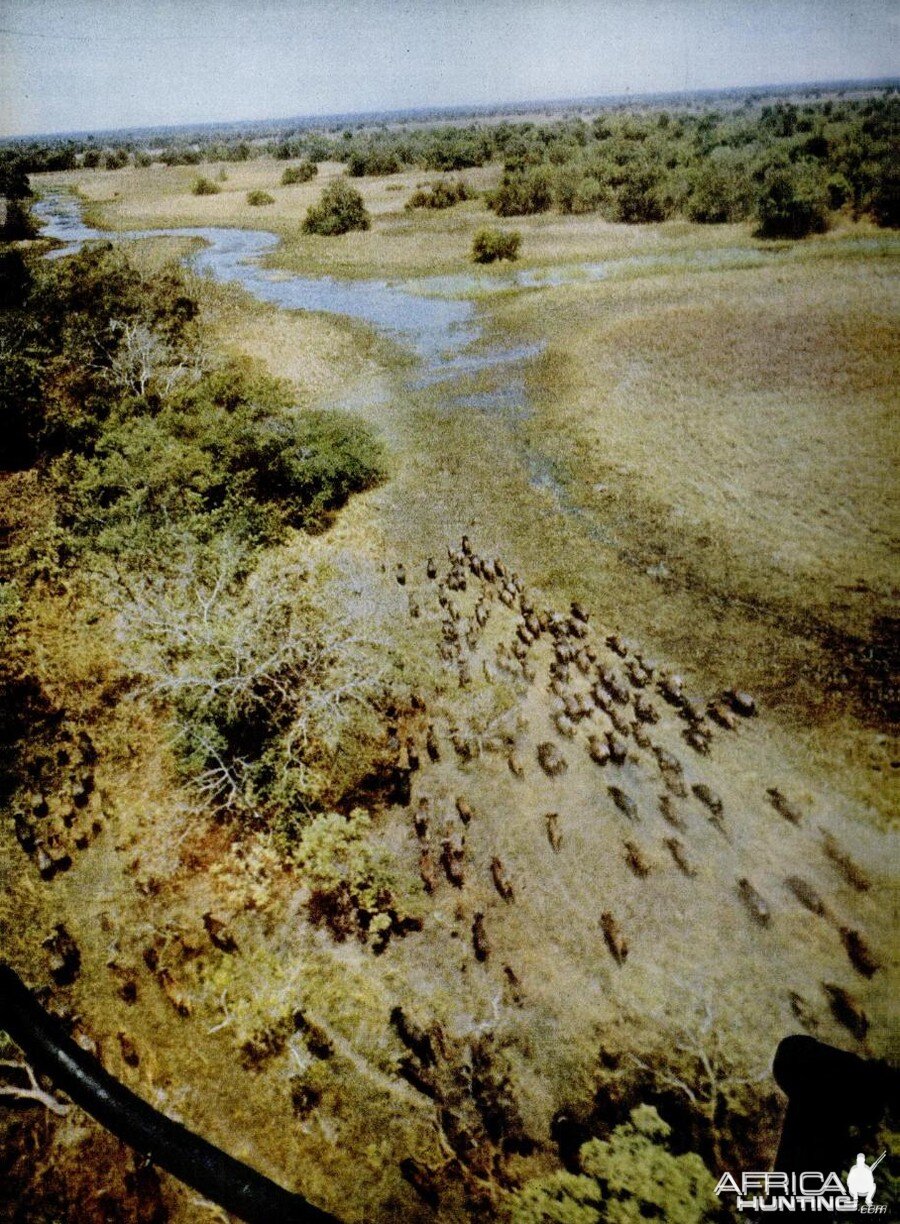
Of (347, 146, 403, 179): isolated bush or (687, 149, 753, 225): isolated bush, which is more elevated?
(347, 146, 403, 179): isolated bush

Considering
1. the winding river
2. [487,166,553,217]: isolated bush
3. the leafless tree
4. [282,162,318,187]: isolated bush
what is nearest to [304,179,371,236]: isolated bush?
the winding river

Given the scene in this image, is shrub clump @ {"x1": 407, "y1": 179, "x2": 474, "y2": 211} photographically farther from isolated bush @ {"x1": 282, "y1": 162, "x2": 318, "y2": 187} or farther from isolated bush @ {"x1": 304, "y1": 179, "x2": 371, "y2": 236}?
isolated bush @ {"x1": 282, "y1": 162, "x2": 318, "y2": 187}

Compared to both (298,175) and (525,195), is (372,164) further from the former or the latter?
(525,195)

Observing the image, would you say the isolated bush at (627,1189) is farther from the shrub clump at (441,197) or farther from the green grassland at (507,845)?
the shrub clump at (441,197)

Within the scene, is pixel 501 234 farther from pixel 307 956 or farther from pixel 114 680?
pixel 307 956

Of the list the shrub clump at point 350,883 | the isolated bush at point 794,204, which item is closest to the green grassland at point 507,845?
the shrub clump at point 350,883

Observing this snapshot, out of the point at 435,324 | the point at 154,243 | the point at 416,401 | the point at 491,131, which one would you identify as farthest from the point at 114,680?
the point at 491,131
